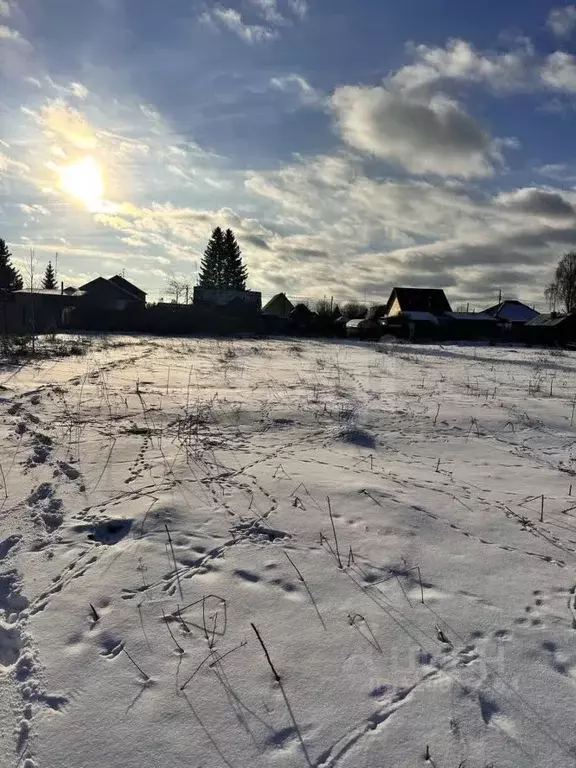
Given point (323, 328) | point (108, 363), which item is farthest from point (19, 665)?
point (323, 328)

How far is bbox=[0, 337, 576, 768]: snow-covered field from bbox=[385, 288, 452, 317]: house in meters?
51.3

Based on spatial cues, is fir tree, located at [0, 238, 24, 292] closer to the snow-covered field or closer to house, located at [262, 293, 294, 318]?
house, located at [262, 293, 294, 318]

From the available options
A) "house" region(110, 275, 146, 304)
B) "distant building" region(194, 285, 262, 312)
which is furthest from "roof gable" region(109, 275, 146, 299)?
"distant building" region(194, 285, 262, 312)

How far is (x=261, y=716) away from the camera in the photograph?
2.17 m

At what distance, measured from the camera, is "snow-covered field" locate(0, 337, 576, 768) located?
209 centimetres

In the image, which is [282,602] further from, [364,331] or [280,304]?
[280,304]

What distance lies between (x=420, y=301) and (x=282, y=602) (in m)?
56.7

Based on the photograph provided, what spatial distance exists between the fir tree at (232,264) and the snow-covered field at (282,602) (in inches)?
2729

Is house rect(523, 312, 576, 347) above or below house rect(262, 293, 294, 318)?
below

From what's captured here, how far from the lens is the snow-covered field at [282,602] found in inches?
82.1

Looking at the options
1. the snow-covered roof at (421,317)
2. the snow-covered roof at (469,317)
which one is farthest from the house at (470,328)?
the snow-covered roof at (421,317)

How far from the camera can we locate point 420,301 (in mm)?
56188

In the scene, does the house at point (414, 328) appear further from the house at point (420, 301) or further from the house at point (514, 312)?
the house at point (514, 312)

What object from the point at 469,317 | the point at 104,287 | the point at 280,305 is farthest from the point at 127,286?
the point at 469,317
